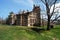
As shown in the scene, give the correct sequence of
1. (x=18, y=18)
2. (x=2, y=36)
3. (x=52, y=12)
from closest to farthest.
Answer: (x=2, y=36) < (x=52, y=12) < (x=18, y=18)

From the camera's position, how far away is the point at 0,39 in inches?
→ 979

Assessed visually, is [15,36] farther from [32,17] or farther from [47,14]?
[32,17]

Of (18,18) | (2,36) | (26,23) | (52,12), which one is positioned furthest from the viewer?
(18,18)

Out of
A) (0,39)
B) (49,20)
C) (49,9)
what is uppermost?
(49,9)

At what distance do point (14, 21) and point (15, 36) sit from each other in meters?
31.0

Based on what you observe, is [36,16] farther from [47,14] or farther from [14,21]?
[47,14]

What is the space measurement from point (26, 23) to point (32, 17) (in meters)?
3.21

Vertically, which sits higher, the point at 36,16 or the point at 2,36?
the point at 36,16

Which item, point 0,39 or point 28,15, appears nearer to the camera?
point 0,39

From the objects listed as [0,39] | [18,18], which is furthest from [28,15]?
[0,39]

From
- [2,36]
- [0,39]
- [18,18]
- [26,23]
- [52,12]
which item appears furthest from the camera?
[18,18]

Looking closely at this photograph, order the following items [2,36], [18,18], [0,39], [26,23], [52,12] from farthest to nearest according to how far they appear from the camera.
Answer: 1. [18,18]
2. [26,23]
3. [52,12]
4. [2,36]
5. [0,39]

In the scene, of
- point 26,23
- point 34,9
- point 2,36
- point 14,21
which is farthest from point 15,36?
point 14,21

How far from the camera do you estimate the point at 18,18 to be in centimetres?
5638
